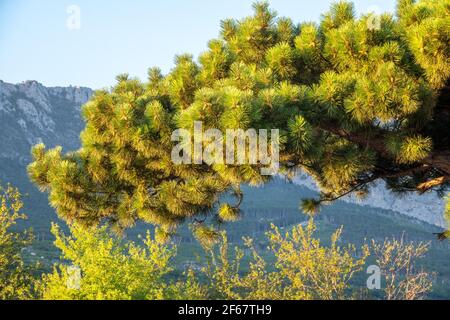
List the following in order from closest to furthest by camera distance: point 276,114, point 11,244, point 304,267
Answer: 1. point 276,114
2. point 304,267
3. point 11,244

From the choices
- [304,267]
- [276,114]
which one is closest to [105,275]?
[304,267]

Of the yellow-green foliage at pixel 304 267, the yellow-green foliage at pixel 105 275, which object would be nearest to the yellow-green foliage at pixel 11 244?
the yellow-green foliage at pixel 105 275

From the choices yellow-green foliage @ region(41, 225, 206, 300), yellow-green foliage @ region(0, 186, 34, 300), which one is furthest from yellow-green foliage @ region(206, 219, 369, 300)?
yellow-green foliage @ region(0, 186, 34, 300)

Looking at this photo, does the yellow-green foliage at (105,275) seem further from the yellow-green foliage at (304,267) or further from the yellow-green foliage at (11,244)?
the yellow-green foliage at (11,244)

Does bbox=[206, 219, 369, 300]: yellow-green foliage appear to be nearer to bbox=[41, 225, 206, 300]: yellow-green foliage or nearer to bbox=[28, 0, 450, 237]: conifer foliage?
bbox=[41, 225, 206, 300]: yellow-green foliage

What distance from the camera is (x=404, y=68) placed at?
10.4 metres

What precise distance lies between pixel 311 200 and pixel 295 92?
4782 millimetres

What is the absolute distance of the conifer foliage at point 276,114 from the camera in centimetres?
948

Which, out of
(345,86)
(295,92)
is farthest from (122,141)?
(345,86)

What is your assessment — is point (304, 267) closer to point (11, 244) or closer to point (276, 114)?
point (276, 114)

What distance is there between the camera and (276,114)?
9148 millimetres

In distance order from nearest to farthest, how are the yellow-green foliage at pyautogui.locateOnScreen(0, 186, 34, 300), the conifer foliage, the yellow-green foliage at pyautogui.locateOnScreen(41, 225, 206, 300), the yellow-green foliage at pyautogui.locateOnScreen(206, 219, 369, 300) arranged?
the conifer foliage → the yellow-green foliage at pyautogui.locateOnScreen(41, 225, 206, 300) → the yellow-green foliage at pyautogui.locateOnScreen(206, 219, 369, 300) → the yellow-green foliage at pyautogui.locateOnScreen(0, 186, 34, 300)

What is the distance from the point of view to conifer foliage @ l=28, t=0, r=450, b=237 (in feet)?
31.1
